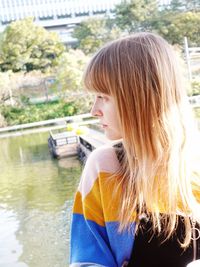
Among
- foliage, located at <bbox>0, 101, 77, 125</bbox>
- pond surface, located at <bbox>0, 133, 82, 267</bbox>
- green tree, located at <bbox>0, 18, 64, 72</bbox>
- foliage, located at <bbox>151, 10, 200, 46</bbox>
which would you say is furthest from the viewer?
green tree, located at <bbox>0, 18, 64, 72</bbox>

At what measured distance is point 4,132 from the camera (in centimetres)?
1717

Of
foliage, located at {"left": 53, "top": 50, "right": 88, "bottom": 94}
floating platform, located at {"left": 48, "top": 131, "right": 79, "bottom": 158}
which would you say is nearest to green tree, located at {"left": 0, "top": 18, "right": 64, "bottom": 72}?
foliage, located at {"left": 53, "top": 50, "right": 88, "bottom": 94}

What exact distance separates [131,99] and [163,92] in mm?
49

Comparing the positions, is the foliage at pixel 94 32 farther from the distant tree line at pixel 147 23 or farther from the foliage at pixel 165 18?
the foliage at pixel 165 18

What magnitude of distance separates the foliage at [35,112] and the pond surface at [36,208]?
747 cm

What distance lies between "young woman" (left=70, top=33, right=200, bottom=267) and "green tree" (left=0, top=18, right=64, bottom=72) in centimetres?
2122

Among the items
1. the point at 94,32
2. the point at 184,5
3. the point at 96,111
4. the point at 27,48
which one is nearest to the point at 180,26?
the point at 184,5

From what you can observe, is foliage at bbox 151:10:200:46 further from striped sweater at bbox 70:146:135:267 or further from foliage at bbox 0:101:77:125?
striped sweater at bbox 70:146:135:267

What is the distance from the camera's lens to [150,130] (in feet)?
2.06

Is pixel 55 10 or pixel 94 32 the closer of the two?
pixel 94 32

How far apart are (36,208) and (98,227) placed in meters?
5.76

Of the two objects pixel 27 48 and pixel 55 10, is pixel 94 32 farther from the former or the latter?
pixel 55 10

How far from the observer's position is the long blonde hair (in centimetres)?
62

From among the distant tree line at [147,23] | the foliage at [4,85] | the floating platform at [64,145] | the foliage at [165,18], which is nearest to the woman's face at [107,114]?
the floating platform at [64,145]
